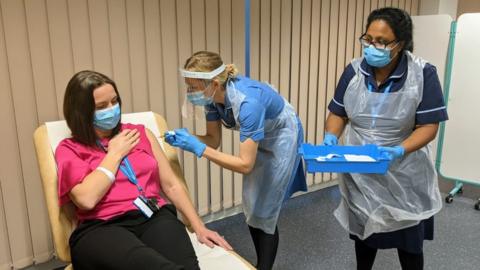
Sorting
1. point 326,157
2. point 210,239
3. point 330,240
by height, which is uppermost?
point 326,157

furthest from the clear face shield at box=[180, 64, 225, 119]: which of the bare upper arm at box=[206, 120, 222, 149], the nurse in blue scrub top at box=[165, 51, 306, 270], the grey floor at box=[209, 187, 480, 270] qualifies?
the grey floor at box=[209, 187, 480, 270]

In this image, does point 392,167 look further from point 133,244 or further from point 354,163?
point 133,244

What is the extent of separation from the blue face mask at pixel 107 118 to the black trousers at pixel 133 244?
372 mm

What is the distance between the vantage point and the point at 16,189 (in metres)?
2.12

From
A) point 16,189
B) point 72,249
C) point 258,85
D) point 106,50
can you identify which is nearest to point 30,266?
point 16,189

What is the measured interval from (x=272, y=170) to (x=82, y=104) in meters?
0.82

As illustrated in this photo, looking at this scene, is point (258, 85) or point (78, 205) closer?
point (78, 205)

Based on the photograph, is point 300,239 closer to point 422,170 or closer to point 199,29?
point 422,170

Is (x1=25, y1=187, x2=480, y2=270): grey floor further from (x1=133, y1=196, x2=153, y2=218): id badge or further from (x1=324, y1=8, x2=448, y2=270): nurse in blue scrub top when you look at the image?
(x1=133, y1=196, x2=153, y2=218): id badge

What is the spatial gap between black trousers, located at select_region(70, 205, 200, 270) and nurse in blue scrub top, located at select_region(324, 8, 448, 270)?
0.75m

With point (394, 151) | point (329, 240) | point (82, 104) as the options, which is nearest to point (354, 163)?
point (394, 151)

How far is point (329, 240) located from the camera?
2592 mm

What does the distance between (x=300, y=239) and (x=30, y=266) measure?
158 centimetres

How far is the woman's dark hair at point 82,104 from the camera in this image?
1.60 m
